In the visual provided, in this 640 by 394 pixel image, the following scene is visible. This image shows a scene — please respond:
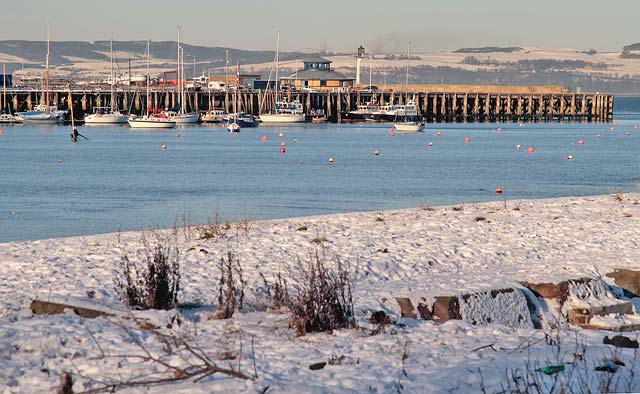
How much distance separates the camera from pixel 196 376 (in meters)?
8.00

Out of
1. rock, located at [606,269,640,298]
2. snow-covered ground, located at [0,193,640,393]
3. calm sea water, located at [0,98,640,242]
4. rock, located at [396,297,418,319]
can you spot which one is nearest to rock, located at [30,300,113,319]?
snow-covered ground, located at [0,193,640,393]

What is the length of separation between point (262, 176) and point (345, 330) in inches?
1408

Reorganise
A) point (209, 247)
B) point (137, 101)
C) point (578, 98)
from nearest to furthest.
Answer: point (209, 247) → point (137, 101) → point (578, 98)

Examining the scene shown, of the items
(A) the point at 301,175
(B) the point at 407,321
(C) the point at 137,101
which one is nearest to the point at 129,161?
(A) the point at 301,175

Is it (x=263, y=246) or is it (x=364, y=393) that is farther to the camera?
(x=263, y=246)

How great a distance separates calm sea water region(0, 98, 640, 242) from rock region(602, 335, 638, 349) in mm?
16464

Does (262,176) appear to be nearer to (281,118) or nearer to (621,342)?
(621,342)

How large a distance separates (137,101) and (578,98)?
62815 millimetres

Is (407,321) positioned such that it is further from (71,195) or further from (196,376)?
(71,195)

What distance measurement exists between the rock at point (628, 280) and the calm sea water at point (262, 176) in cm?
1448

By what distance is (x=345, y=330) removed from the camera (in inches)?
371

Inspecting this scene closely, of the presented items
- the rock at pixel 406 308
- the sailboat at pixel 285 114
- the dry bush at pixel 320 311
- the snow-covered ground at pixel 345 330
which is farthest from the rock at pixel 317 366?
the sailboat at pixel 285 114

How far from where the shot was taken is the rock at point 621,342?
917 cm

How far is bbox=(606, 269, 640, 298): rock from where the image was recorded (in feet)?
40.6
